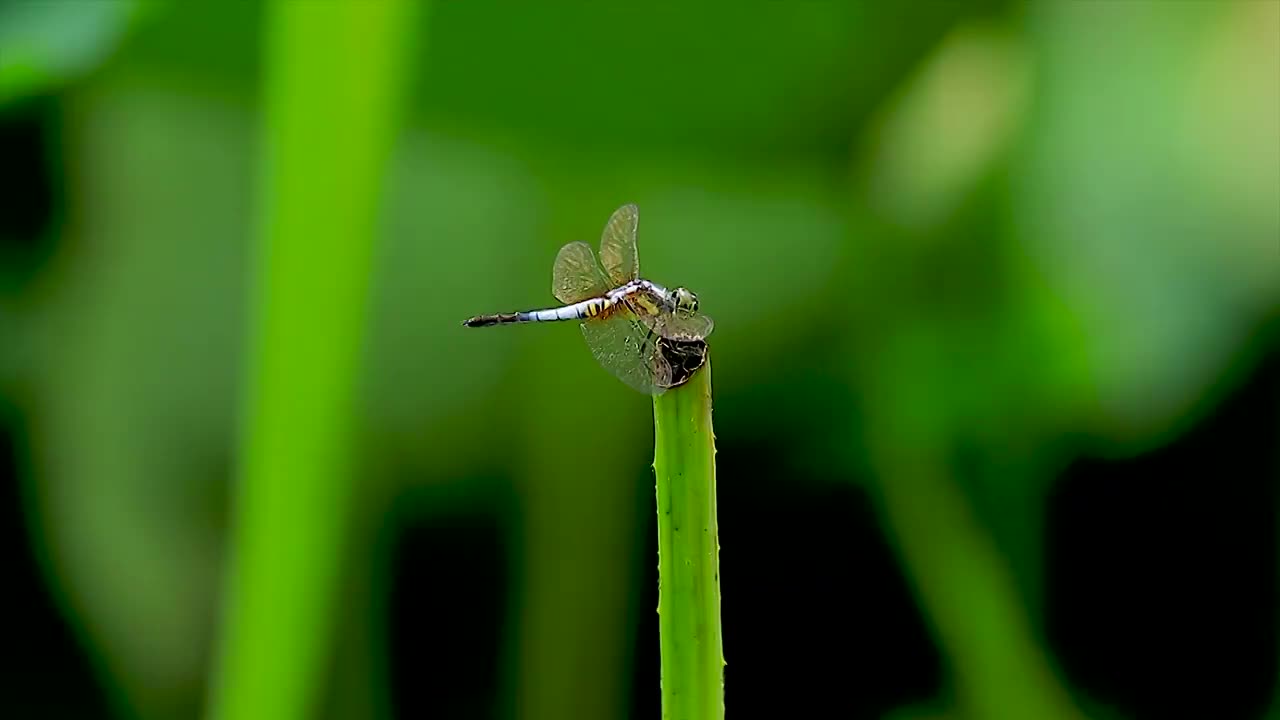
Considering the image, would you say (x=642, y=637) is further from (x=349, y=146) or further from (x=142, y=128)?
(x=142, y=128)

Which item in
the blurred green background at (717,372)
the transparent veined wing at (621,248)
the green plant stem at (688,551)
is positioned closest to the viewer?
the green plant stem at (688,551)

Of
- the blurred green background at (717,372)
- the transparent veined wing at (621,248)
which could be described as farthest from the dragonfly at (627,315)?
the blurred green background at (717,372)

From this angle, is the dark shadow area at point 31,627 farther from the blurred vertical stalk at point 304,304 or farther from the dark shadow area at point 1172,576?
the dark shadow area at point 1172,576

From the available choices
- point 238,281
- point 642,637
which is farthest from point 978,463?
point 238,281

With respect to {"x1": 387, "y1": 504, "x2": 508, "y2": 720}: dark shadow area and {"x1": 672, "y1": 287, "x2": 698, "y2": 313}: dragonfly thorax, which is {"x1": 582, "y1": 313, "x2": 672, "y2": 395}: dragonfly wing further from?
{"x1": 387, "y1": 504, "x2": 508, "y2": 720}: dark shadow area

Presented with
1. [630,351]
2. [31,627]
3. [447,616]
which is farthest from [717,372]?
[31,627]

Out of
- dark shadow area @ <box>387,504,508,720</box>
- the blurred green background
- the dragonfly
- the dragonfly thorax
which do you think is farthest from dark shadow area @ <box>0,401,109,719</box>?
the dragonfly thorax

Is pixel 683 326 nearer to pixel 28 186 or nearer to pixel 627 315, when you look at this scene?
pixel 627 315
